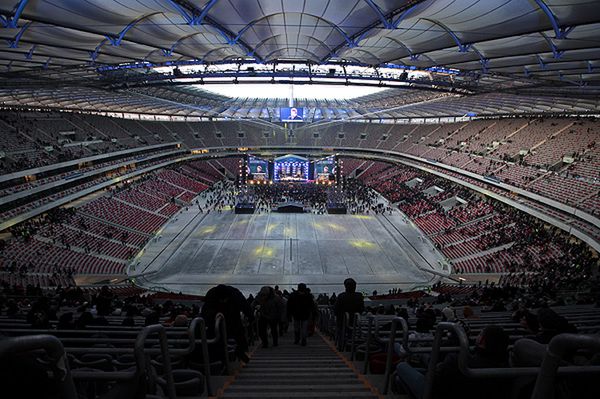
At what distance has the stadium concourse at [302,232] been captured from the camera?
3400mm

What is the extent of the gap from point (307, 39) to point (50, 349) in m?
18.1

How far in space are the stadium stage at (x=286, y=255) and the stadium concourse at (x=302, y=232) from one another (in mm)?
229

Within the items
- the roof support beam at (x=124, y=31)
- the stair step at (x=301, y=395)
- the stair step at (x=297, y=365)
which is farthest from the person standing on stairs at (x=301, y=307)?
the roof support beam at (x=124, y=31)

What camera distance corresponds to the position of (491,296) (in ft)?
49.4

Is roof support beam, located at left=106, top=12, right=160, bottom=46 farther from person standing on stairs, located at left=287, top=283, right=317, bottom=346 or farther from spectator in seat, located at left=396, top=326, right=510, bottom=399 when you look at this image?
spectator in seat, located at left=396, top=326, right=510, bottom=399

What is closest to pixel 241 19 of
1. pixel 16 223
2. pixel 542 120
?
pixel 16 223

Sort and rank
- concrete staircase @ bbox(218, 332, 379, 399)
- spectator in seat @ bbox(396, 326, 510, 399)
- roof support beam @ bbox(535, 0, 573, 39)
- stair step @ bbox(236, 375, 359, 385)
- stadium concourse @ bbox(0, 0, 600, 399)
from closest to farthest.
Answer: spectator in seat @ bbox(396, 326, 510, 399), stadium concourse @ bbox(0, 0, 600, 399), concrete staircase @ bbox(218, 332, 379, 399), stair step @ bbox(236, 375, 359, 385), roof support beam @ bbox(535, 0, 573, 39)

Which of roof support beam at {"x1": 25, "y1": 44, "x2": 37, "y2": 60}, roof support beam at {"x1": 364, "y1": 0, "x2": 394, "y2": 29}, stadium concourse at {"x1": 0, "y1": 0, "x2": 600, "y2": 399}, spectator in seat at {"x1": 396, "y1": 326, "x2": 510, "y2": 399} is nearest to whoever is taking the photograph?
spectator in seat at {"x1": 396, "y1": 326, "x2": 510, "y2": 399}

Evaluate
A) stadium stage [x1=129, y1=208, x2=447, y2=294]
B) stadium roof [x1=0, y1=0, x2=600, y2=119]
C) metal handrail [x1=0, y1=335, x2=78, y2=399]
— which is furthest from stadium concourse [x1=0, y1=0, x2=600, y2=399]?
stadium stage [x1=129, y1=208, x2=447, y2=294]

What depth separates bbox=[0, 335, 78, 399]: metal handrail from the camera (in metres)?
1.52

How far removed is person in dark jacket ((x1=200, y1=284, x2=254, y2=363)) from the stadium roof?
395 inches

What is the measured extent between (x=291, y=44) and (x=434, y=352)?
18.5 metres

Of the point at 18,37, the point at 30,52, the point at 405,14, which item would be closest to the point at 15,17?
the point at 18,37

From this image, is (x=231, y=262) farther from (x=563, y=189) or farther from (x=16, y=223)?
(x=563, y=189)
